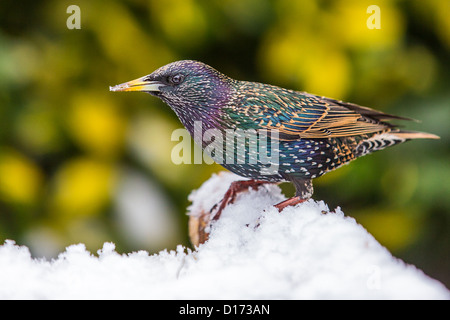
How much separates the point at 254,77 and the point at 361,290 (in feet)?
7.24

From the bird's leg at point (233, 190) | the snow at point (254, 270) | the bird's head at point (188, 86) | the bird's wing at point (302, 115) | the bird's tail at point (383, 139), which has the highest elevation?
the bird's head at point (188, 86)

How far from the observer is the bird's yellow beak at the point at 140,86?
6.68ft

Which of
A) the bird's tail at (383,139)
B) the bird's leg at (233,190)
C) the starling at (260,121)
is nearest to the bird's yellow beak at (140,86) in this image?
the starling at (260,121)

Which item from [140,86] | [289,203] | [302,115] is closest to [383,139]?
[302,115]

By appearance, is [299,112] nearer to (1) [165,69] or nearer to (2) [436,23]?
(1) [165,69]

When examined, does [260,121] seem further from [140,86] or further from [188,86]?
[140,86]

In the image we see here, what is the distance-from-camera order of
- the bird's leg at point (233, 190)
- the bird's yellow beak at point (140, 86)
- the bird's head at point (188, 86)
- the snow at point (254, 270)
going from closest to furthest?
the snow at point (254, 270), the bird's yellow beak at point (140, 86), the bird's head at point (188, 86), the bird's leg at point (233, 190)

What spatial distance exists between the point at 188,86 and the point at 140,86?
0.20 meters

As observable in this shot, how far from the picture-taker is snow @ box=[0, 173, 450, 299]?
147 cm

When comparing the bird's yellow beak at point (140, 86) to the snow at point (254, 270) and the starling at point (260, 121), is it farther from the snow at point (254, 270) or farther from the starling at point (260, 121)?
the snow at point (254, 270)

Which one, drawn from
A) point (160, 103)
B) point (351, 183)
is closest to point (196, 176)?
point (160, 103)

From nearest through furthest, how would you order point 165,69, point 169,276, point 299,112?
point 169,276
point 165,69
point 299,112

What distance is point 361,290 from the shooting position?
145 cm

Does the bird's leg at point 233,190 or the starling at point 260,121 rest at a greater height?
the starling at point 260,121
